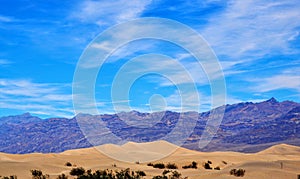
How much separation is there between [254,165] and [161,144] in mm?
36801

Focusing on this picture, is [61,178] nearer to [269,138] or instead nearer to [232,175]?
[232,175]

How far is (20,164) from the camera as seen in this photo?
69.4 ft

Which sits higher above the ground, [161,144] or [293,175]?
[161,144]

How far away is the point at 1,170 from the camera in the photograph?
18.9 metres

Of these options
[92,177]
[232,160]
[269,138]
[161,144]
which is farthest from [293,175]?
[269,138]

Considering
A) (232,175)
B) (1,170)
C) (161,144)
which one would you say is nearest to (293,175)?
(232,175)

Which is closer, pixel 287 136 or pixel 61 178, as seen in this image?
pixel 61 178

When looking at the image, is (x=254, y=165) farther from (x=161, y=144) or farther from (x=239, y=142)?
(x=239, y=142)

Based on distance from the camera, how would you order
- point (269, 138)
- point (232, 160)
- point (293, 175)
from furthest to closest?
point (269, 138)
point (232, 160)
point (293, 175)

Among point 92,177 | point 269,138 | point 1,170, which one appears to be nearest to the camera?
point 92,177

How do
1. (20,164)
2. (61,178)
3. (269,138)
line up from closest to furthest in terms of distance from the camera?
(61,178) < (20,164) < (269,138)

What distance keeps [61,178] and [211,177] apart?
20.6 ft

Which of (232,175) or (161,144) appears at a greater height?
(161,144)

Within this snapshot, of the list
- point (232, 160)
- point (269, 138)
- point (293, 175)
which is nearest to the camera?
point (293, 175)
